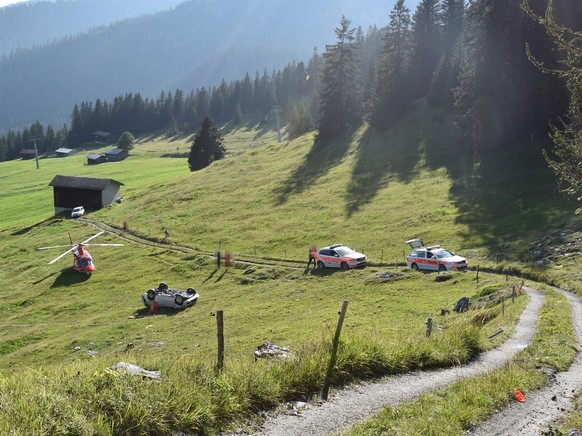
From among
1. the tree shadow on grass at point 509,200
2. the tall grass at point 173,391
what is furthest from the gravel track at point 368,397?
the tree shadow on grass at point 509,200

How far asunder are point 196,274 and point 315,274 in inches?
465

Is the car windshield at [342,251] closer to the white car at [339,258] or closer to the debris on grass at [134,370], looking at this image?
the white car at [339,258]

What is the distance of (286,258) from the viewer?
1865 inches

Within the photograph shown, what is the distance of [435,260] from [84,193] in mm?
63927

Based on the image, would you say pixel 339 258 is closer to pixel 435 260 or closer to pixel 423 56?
pixel 435 260

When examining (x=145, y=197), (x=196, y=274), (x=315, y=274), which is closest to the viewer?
(x=315, y=274)

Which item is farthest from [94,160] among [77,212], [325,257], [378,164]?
[325,257]

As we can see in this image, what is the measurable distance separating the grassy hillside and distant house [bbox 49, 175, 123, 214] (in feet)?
11.9

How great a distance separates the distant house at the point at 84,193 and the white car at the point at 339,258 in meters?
51.5

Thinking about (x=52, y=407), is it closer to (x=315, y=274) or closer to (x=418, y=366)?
(x=418, y=366)

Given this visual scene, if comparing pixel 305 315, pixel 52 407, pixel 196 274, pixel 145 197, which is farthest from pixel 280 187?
pixel 52 407

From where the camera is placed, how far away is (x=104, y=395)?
9.60m

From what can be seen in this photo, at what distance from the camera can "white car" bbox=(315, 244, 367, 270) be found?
4106cm

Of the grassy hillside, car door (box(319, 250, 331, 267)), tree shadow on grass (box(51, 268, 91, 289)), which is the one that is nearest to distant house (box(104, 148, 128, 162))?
the grassy hillside
